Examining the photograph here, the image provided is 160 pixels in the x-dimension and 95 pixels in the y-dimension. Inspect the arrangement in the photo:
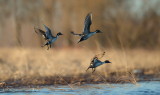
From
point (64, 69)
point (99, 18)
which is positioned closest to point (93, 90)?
point (64, 69)

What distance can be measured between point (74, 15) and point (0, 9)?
8.30 meters

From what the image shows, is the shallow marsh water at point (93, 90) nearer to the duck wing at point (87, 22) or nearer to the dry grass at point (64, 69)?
the dry grass at point (64, 69)

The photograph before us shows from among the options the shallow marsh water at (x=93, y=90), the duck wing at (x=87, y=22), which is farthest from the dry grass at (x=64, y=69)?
the duck wing at (x=87, y=22)

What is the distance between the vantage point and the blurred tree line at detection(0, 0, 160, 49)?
76.5 ft

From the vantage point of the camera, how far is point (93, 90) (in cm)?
1146

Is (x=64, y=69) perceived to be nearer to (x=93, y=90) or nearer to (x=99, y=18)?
(x=93, y=90)

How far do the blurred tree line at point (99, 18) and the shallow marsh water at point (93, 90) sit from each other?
5837 mm

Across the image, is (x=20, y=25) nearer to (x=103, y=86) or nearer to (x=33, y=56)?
(x=33, y=56)

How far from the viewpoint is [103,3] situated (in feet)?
85.7

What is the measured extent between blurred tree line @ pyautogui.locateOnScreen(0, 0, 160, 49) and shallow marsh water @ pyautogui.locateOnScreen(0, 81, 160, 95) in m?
5.84

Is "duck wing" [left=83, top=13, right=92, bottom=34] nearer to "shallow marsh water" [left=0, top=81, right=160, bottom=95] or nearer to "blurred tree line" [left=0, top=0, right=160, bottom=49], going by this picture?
"shallow marsh water" [left=0, top=81, right=160, bottom=95]

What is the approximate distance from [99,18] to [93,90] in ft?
44.4

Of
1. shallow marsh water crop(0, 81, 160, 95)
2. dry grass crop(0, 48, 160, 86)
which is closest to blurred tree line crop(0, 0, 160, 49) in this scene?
dry grass crop(0, 48, 160, 86)

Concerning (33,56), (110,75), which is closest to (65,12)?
(33,56)
